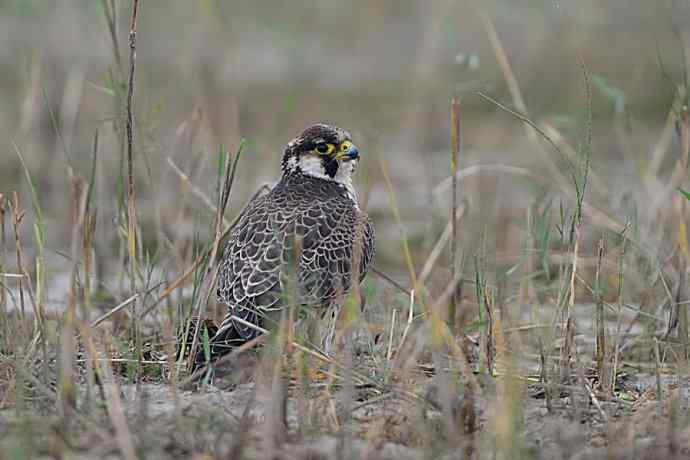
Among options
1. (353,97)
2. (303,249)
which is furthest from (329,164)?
(353,97)

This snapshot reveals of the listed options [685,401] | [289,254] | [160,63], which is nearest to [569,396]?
[685,401]

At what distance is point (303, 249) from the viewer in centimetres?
524

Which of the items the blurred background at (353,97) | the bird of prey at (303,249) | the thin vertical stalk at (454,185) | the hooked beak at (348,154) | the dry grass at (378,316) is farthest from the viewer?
the blurred background at (353,97)

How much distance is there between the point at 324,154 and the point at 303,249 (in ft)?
2.66

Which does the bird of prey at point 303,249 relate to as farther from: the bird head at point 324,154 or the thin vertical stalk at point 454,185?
the thin vertical stalk at point 454,185

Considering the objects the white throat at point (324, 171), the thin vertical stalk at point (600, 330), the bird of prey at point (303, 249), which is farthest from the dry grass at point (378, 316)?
the white throat at point (324, 171)

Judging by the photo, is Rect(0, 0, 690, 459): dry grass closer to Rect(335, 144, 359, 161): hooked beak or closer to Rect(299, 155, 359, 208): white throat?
Rect(335, 144, 359, 161): hooked beak

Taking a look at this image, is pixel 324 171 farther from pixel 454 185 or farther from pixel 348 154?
pixel 454 185

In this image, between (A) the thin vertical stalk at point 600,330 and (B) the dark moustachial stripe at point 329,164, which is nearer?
(A) the thin vertical stalk at point 600,330

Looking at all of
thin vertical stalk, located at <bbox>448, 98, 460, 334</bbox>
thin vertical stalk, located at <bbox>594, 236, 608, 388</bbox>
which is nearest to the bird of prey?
thin vertical stalk, located at <bbox>448, 98, 460, 334</bbox>

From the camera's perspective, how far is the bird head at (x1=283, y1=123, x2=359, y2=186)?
5891mm

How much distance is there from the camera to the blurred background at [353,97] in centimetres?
816

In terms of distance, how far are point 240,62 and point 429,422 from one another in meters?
11.1

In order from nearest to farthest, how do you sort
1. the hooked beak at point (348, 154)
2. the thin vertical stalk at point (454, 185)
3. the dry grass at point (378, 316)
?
the dry grass at point (378, 316)
the thin vertical stalk at point (454, 185)
the hooked beak at point (348, 154)
